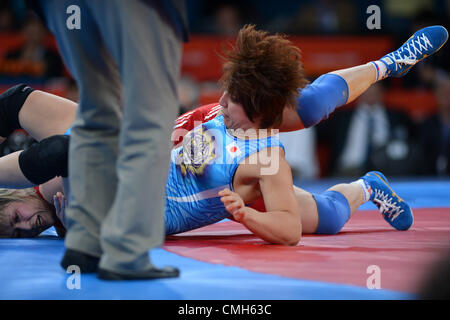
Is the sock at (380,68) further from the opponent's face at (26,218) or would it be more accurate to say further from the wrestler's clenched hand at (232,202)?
the opponent's face at (26,218)

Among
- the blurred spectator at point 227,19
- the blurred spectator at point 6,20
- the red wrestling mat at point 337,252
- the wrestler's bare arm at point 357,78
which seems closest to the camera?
the red wrestling mat at point 337,252

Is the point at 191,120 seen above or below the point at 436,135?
→ above

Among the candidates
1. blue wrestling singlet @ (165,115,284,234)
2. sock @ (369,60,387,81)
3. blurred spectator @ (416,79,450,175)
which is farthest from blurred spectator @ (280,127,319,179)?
blue wrestling singlet @ (165,115,284,234)

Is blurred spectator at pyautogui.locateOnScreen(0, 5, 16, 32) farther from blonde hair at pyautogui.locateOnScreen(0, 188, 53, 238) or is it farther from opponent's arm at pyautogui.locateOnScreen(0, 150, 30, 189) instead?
opponent's arm at pyautogui.locateOnScreen(0, 150, 30, 189)

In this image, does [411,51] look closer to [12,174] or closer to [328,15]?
[12,174]

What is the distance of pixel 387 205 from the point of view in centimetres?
291

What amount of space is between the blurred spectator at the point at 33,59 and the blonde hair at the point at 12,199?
3242 millimetres

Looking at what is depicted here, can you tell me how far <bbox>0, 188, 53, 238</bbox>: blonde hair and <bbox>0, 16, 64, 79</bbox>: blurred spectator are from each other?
10.6 ft

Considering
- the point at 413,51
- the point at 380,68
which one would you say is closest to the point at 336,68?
the point at 413,51

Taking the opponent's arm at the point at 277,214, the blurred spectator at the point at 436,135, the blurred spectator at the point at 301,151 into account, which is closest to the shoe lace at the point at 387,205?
the opponent's arm at the point at 277,214

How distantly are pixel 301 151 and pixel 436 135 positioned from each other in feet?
4.67

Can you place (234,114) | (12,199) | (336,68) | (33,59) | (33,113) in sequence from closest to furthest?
1. (234,114)
2. (33,113)
3. (12,199)
4. (33,59)
5. (336,68)

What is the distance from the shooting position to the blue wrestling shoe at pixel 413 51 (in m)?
2.88

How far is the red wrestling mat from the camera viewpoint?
5.56 feet
